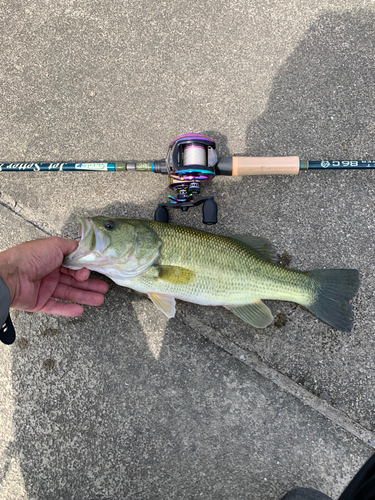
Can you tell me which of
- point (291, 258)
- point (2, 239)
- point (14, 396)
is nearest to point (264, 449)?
point (291, 258)

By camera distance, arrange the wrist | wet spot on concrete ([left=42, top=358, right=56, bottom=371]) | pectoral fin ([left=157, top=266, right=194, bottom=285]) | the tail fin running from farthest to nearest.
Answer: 1. wet spot on concrete ([left=42, top=358, right=56, bottom=371])
2. the tail fin
3. pectoral fin ([left=157, top=266, right=194, bottom=285])
4. the wrist

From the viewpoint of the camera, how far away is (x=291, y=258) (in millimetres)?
2943

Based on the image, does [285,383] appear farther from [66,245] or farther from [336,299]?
[66,245]

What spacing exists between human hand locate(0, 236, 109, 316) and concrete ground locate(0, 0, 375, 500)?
219 mm

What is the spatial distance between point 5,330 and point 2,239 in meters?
1.04

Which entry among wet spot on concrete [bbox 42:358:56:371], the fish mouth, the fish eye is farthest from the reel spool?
wet spot on concrete [bbox 42:358:56:371]

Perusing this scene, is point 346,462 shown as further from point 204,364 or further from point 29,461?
point 29,461

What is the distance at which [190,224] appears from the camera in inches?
117

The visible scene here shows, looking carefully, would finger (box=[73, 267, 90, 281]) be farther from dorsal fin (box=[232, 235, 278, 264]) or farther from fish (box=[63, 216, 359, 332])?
dorsal fin (box=[232, 235, 278, 264])

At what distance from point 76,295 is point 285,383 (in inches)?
79.7

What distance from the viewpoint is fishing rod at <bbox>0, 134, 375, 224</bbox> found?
2.42 meters

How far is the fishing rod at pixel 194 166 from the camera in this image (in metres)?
2.42

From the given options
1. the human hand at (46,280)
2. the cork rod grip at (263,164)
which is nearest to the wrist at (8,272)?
the human hand at (46,280)

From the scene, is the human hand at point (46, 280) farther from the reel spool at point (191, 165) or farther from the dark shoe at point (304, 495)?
the dark shoe at point (304, 495)
